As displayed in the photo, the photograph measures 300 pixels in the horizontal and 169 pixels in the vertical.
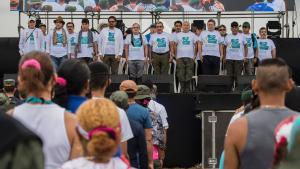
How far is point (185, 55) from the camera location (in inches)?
779

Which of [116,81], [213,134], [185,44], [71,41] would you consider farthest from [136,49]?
[213,134]

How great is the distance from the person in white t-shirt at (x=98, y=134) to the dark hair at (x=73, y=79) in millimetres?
1060

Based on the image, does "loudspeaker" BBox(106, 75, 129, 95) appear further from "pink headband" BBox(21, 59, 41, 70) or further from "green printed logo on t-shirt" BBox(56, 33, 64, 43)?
"pink headband" BBox(21, 59, 41, 70)

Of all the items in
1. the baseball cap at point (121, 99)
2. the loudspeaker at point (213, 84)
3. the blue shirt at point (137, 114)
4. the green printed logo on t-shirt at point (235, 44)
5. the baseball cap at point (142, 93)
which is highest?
the green printed logo on t-shirt at point (235, 44)

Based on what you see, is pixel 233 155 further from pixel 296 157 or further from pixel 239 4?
pixel 239 4

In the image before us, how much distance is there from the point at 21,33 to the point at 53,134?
1625 centimetres

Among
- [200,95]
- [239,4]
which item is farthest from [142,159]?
[239,4]

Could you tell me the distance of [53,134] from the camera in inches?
182

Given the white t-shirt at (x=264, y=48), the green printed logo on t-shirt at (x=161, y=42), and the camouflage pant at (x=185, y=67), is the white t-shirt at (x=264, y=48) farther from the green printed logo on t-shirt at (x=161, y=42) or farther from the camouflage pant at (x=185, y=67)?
the green printed logo on t-shirt at (x=161, y=42)

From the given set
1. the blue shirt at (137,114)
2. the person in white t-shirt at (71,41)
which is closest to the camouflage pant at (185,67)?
the person in white t-shirt at (71,41)

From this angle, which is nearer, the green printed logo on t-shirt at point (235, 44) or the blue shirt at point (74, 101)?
the blue shirt at point (74, 101)

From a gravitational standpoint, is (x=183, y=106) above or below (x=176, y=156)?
above

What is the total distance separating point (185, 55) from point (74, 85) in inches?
578

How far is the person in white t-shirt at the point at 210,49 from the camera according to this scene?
786 inches
